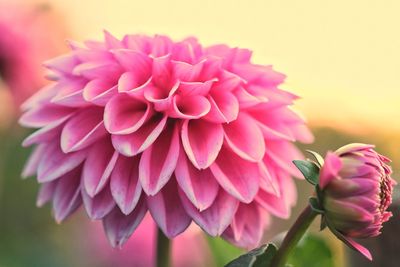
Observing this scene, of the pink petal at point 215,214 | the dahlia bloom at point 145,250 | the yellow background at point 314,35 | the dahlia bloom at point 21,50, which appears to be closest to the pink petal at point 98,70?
the pink petal at point 215,214

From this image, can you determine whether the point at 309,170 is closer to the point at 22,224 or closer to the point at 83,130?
the point at 83,130

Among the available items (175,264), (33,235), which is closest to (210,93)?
(175,264)

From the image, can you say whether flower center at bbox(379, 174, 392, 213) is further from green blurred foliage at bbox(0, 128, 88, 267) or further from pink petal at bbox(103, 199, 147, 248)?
green blurred foliage at bbox(0, 128, 88, 267)

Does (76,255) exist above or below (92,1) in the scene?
above

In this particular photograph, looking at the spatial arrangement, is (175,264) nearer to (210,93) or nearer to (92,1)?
(210,93)

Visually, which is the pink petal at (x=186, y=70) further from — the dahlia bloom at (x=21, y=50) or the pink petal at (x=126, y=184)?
the dahlia bloom at (x=21, y=50)

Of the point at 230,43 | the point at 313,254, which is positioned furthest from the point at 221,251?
the point at 230,43

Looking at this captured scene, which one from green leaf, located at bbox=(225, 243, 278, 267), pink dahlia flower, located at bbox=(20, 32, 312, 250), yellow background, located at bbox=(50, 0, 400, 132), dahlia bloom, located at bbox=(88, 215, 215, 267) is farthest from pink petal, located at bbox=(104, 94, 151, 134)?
yellow background, located at bbox=(50, 0, 400, 132)
